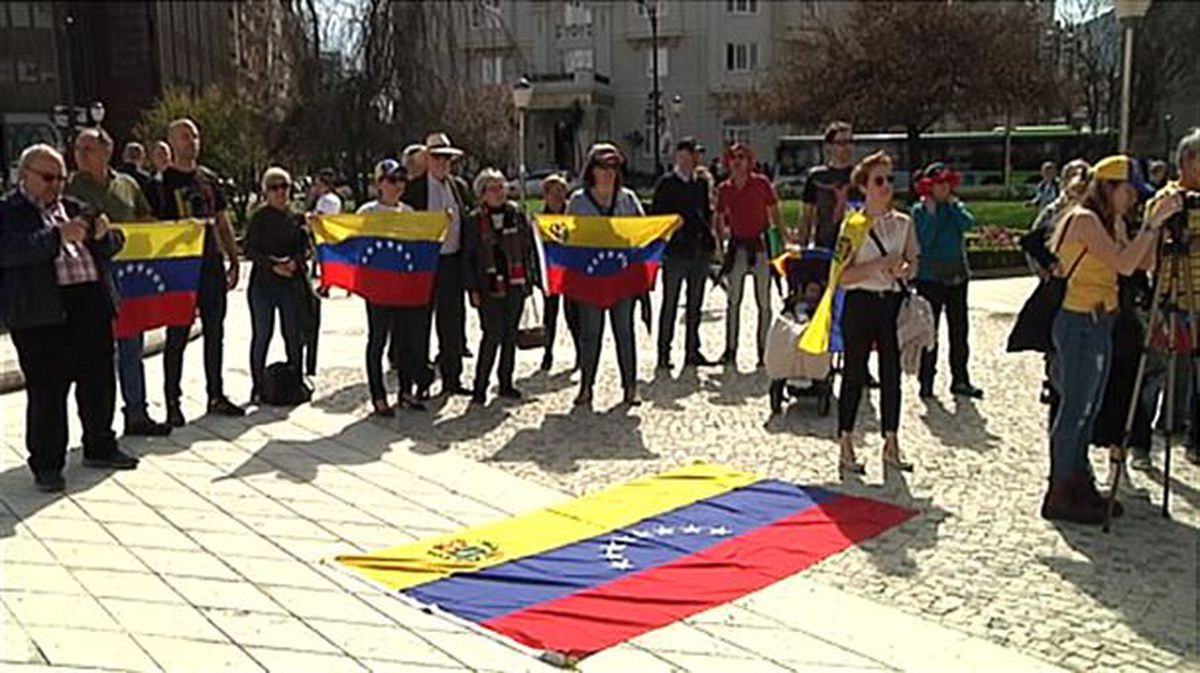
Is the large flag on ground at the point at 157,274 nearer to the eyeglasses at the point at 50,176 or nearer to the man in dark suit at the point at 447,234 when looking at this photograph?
the eyeglasses at the point at 50,176

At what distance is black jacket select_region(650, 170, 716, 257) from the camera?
35.2 ft

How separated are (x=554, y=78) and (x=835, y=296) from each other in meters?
65.7

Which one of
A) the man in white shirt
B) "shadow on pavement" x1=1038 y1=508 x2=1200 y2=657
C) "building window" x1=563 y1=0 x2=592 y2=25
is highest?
"building window" x1=563 y1=0 x2=592 y2=25

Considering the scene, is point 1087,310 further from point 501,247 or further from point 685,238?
point 685,238

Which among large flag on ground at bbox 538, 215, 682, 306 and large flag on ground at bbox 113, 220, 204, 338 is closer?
large flag on ground at bbox 113, 220, 204, 338

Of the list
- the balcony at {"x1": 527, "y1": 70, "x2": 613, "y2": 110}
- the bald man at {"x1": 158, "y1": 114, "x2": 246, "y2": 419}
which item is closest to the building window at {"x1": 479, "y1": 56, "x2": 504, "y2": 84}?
the balcony at {"x1": 527, "y1": 70, "x2": 613, "y2": 110}

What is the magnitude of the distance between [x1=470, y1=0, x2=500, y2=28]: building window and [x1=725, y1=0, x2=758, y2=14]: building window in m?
42.0

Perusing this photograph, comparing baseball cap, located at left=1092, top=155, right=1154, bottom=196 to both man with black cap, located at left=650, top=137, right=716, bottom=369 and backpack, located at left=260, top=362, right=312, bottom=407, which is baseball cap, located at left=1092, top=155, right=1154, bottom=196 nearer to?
man with black cap, located at left=650, top=137, right=716, bottom=369

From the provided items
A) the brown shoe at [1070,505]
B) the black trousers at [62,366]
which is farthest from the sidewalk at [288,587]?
the brown shoe at [1070,505]

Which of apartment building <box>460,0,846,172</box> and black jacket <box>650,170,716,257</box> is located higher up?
apartment building <box>460,0,846,172</box>

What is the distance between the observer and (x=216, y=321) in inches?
348

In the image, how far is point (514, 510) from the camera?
6.49m

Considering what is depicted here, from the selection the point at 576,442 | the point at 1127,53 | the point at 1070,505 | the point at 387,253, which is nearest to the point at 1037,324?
the point at 1070,505

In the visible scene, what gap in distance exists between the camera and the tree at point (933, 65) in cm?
4103
